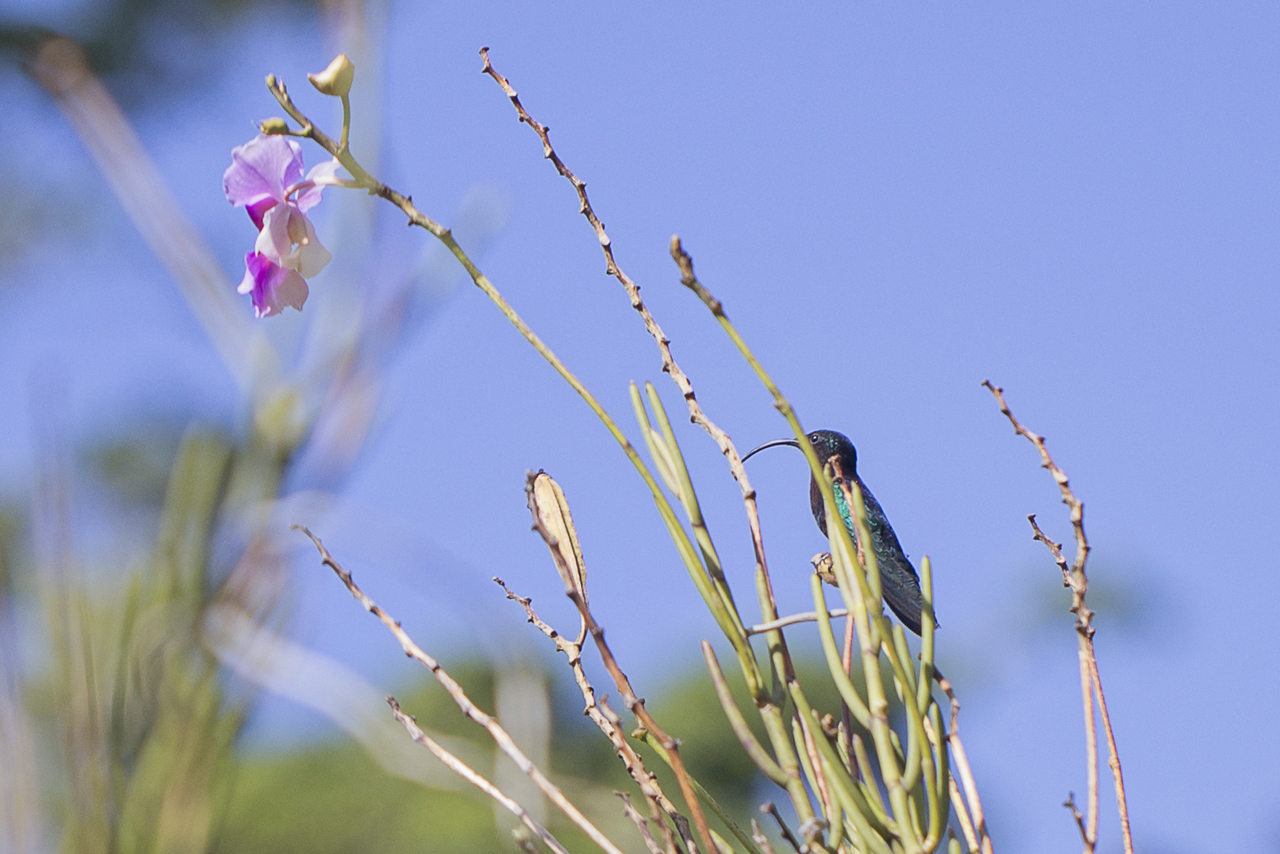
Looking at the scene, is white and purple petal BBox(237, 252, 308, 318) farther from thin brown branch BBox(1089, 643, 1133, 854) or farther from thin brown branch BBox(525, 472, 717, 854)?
thin brown branch BBox(1089, 643, 1133, 854)

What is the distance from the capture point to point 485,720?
1.91ft

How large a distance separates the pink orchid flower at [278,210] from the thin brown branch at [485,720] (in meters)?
0.16

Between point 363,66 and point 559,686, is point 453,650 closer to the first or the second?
point 559,686

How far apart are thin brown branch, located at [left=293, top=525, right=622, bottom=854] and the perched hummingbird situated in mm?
187

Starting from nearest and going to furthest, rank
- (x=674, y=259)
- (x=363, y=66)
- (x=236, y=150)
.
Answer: (x=674, y=259)
(x=236, y=150)
(x=363, y=66)

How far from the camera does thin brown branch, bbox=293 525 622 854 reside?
1.89 feet

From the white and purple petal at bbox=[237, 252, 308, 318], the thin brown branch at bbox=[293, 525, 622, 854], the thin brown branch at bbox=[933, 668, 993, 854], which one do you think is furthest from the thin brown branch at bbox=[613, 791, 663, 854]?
the white and purple petal at bbox=[237, 252, 308, 318]

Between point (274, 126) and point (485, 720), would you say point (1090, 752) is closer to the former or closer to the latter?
point (485, 720)

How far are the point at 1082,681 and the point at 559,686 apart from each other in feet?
17.3

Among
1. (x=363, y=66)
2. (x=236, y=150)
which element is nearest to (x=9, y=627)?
(x=236, y=150)

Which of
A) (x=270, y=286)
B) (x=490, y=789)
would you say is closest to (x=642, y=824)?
(x=490, y=789)

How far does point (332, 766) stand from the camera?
698 cm

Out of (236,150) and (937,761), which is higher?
(236,150)

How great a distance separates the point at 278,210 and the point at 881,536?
38 cm
